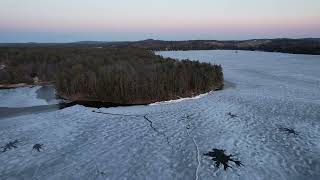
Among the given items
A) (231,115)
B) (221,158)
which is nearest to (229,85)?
(231,115)

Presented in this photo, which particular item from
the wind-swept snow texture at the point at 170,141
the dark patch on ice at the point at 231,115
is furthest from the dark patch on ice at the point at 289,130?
the dark patch on ice at the point at 231,115

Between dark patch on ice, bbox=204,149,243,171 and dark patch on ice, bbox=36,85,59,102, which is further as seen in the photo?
dark patch on ice, bbox=36,85,59,102

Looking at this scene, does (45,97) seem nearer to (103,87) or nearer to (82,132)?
(103,87)

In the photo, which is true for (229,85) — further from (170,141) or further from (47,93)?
(170,141)

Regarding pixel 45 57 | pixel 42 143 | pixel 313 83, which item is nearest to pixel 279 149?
pixel 42 143

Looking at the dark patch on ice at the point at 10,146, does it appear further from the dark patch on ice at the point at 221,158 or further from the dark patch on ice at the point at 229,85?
the dark patch on ice at the point at 229,85

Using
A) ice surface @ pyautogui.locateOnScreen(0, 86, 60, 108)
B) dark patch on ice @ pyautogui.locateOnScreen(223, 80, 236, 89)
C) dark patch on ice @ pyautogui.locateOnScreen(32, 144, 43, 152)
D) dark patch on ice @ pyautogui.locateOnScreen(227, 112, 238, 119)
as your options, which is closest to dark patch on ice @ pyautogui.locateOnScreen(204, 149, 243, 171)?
dark patch on ice @ pyautogui.locateOnScreen(227, 112, 238, 119)

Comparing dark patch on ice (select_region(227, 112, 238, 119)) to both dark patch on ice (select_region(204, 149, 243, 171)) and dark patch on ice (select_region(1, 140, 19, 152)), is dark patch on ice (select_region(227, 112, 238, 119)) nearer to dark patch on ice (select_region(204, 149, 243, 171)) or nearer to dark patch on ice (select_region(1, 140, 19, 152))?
dark patch on ice (select_region(204, 149, 243, 171))
